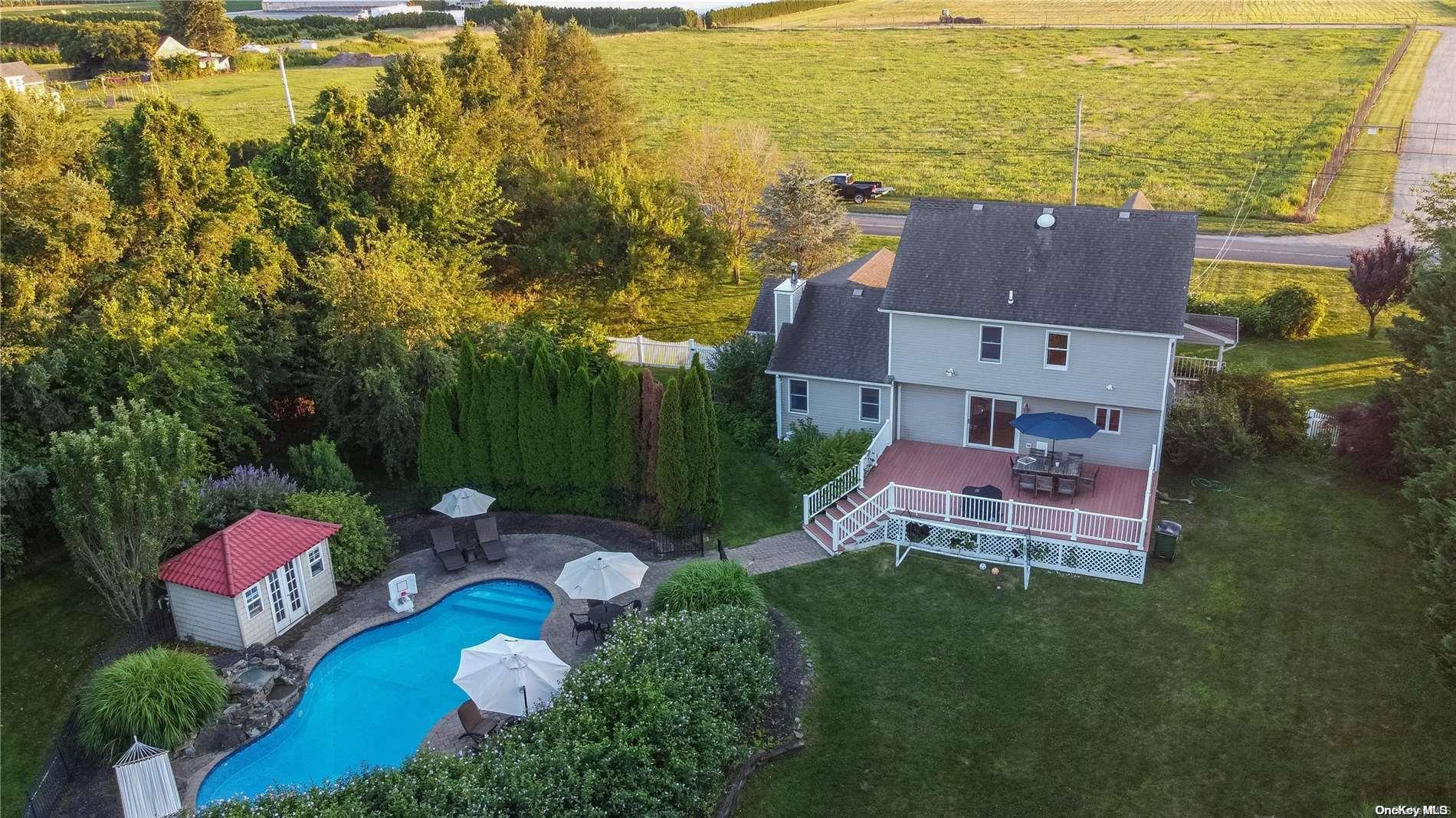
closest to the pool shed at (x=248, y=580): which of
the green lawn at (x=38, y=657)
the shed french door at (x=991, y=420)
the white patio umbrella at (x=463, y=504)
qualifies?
the green lawn at (x=38, y=657)

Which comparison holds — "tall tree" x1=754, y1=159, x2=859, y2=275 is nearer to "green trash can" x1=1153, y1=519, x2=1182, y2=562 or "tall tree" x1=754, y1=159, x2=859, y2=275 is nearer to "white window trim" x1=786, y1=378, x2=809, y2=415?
"white window trim" x1=786, y1=378, x2=809, y2=415

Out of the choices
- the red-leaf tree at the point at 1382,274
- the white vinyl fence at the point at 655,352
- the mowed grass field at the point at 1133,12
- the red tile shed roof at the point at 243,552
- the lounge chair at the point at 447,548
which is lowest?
the lounge chair at the point at 447,548

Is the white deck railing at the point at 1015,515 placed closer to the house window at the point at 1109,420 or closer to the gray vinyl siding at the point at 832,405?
the house window at the point at 1109,420

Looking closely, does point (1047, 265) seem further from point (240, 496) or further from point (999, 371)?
point (240, 496)

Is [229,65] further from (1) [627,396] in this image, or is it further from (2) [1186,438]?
(2) [1186,438]

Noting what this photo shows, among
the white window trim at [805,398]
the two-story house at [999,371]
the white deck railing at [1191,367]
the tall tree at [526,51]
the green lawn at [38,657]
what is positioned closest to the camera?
the green lawn at [38,657]
